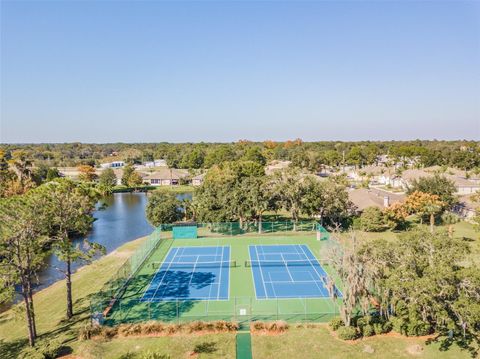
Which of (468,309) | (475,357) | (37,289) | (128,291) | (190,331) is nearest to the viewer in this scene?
(468,309)

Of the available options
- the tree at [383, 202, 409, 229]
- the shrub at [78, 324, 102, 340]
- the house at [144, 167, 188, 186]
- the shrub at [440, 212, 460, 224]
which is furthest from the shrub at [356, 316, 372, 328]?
the house at [144, 167, 188, 186]

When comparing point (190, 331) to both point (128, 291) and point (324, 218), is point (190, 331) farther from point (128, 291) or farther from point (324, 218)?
point (324, 218)

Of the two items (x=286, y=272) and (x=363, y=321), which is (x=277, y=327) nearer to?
(x=363, y=321)

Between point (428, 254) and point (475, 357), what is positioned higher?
point (428, 254)

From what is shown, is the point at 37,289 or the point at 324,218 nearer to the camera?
the point at 37,289

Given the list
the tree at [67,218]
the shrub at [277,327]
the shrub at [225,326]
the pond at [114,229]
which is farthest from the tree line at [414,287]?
the pond at [114,229]

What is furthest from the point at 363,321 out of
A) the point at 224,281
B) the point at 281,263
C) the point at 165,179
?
the point at 165,179

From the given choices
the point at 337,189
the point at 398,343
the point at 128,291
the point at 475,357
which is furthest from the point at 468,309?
the point at 337,189

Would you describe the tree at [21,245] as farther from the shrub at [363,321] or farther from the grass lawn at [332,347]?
the shrub at [363,321]
